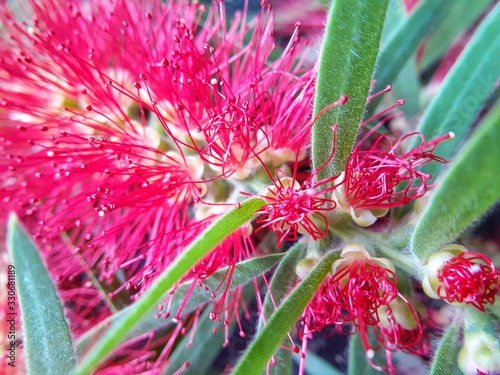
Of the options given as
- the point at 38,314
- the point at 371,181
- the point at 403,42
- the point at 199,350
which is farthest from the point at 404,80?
the point at 38,314

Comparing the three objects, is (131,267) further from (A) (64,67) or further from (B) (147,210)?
(A) (64,67)

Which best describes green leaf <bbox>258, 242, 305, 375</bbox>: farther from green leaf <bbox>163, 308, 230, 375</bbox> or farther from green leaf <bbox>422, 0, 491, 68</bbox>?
green leaf <bbox>422, 0, 491, 68</bbox>

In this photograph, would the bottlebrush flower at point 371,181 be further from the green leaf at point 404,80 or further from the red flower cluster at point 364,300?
the green leaf at point 404,80

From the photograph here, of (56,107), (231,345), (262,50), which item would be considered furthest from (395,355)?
(56,107)

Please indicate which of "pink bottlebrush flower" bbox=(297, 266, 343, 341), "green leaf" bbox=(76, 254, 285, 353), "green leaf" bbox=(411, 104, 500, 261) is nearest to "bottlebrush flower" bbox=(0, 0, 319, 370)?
"green leaf" bbox=(76, 254, 285, 353)

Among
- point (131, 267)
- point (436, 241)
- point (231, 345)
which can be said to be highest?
point (131, 267)
